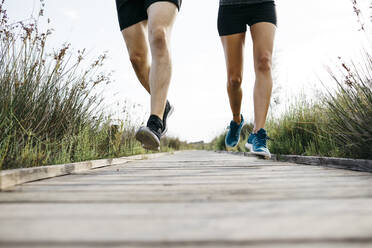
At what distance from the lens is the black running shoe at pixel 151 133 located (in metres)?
2.19

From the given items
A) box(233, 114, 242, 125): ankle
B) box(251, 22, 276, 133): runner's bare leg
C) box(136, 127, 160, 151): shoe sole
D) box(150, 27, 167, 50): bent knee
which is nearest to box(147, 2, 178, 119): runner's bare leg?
box(150, 27, 167, 50): bent knee

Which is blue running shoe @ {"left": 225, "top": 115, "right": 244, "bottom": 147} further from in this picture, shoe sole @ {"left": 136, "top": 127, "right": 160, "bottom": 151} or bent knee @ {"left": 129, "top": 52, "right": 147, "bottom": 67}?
shoe sole @ {"left": 136, "top": 127, "right": 160, "bottom": 151}

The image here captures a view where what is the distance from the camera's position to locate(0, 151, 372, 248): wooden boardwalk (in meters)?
0.69

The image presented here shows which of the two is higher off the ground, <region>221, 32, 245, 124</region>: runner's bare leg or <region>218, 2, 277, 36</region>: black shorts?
<region>218, 2, 277, 36</region>: black shorts

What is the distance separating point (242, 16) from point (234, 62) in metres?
0.47

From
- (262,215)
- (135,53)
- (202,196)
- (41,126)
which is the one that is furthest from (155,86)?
(262,215)

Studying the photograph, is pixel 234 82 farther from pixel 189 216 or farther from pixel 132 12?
pixel 189 216

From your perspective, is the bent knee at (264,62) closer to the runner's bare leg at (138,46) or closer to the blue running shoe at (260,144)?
the blue running shoe at (260,144)

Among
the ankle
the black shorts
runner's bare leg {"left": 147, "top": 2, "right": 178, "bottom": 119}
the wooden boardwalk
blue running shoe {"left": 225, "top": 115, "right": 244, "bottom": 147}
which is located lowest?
the wooden boardwalk

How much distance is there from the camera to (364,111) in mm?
2211

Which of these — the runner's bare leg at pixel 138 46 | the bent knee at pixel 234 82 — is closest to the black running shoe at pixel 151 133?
the runner's bare leg at pixel 138 46

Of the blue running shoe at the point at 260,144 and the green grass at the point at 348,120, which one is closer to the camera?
the green grass at the point at 348,120

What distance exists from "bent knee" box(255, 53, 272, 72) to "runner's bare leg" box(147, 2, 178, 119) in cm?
99

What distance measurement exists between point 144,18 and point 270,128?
113 inches
